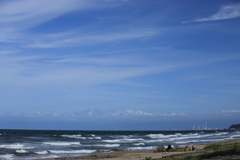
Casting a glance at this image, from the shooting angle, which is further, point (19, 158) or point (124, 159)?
point (19, 158)

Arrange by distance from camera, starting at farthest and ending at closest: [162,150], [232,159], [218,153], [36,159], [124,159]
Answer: [162,150] → [36,159] → [124,159] → [218,153] → [232,159]

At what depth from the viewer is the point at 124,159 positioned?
811 inches

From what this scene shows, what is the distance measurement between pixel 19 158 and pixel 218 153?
655 inches

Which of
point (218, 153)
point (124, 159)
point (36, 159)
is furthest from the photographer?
point (36, 159)

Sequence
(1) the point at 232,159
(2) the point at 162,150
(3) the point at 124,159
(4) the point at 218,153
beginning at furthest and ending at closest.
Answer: (2) the point at 162,150
(3) the point at 124,159
(4) the point at 218,153
(1) the point at 232,159

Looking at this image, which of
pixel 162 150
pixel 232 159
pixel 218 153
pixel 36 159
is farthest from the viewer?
pixel 162 150

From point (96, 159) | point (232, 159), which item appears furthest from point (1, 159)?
point (232, 159)

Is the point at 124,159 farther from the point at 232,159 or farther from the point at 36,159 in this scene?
the point at 232,159

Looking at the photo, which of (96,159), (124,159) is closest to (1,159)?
(96,159)

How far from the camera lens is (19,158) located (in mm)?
24234

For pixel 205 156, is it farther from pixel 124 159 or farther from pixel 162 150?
pixel 162 150

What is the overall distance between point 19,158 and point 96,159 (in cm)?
705

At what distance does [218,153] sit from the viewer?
14.4m

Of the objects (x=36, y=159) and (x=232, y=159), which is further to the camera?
(x=36, y=159)
